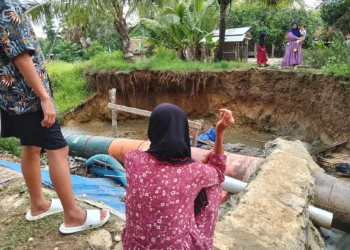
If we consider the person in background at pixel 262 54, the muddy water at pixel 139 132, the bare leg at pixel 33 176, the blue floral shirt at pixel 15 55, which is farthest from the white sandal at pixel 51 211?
the person in background at pixel 262 54

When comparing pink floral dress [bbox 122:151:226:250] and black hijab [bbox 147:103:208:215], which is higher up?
black hijab [bbox 147:103:208:215]

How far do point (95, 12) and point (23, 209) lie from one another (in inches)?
423

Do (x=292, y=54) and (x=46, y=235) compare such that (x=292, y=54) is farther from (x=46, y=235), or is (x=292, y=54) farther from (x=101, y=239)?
(x=46, y=235)

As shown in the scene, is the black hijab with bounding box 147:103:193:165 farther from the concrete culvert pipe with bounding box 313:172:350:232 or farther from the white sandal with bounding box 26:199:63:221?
the concrete culvert pipe with bounding box 313:172:350:232

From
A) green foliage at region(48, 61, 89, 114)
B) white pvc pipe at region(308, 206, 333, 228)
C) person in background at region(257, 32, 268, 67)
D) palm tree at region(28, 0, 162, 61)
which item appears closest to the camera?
white pvc pipe at region(308, 206, 333, 228)

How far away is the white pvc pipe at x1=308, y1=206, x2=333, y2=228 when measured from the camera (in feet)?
10.8

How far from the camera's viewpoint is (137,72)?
41.0 feet

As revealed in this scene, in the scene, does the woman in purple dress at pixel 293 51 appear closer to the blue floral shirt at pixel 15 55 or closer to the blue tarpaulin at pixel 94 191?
the blue tarpaulin at pixel 94 191

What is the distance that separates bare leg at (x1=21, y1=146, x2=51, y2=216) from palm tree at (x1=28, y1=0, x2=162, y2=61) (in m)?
10.1

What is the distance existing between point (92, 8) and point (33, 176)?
10.5m

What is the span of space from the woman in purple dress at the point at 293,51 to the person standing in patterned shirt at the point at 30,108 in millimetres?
9640

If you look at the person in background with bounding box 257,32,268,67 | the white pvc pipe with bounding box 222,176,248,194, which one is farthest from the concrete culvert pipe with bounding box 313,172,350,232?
the person in background with bounding box 257,32,268,67

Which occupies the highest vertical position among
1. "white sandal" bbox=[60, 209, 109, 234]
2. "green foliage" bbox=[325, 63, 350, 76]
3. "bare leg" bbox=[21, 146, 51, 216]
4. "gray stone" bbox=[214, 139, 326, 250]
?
"green foliage" bbox=[325, 63, 350, 76]

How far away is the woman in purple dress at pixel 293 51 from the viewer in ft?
32.8
